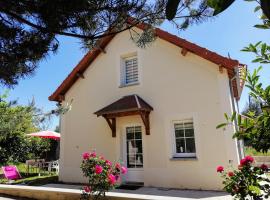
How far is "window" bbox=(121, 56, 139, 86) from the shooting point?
14703mm

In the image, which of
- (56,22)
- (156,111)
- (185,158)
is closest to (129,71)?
(156,111)

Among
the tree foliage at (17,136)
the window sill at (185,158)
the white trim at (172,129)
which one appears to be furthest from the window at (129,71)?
the tree foliage at (17,136)

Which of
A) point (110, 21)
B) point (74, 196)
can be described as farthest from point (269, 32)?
point (74, 196)

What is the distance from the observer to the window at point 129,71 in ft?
48.2

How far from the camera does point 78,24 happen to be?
5.15m

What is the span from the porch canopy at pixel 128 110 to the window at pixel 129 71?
1.30 m

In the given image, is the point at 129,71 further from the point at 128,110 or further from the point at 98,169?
the point at 98,169

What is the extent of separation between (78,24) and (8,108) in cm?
550

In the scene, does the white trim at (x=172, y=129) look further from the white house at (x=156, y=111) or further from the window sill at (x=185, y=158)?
the window sill at (x=185, y=158)

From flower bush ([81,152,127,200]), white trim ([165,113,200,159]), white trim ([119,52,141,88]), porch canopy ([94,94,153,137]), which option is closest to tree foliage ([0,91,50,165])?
flower bush ([81,152,127,200])

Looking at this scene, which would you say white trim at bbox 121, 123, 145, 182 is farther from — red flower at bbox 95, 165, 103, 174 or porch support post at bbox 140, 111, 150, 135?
red flower at bbox 95, 165, 103, 174

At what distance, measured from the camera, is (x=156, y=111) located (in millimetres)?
13125

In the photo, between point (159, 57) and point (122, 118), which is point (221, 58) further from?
point (122, 118)

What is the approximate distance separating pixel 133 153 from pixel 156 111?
2.57m
